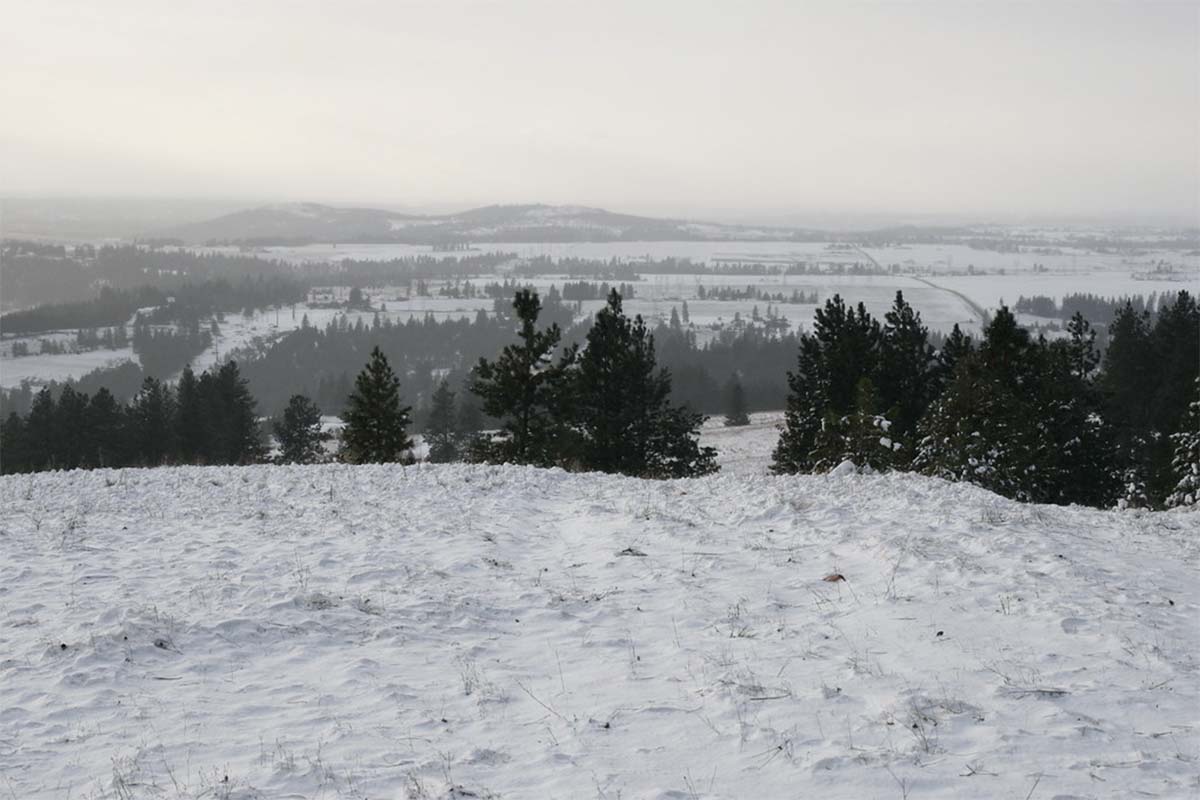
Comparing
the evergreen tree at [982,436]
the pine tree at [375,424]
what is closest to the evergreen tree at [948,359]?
the evergreen tree at [982,436]

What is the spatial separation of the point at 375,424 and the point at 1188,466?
32121 millimetres

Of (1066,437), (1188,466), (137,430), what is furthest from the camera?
(137,430)

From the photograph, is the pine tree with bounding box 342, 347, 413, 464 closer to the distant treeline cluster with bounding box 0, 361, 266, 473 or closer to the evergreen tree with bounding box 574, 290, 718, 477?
the evergreen tree with bounding box 574, 290, 718, 477

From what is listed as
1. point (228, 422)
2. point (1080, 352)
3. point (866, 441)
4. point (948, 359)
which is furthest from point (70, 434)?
point (1080, 352)

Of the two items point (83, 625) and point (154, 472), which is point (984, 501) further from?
point (154, 472)

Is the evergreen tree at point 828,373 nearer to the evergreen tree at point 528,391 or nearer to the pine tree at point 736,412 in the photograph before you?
the evergreen tree at point 528,391

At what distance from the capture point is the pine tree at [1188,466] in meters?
24.7

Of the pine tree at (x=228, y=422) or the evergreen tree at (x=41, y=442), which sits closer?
the evergreen tree at (x=41, y=442)

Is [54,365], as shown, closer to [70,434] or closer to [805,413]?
[70,434]

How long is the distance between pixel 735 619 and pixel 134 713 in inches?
230

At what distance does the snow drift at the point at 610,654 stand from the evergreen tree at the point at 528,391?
1619cm

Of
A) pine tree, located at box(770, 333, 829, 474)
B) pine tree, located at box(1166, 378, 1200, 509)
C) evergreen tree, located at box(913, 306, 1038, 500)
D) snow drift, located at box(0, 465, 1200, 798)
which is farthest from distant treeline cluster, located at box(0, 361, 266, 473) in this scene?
pine tree, located at box(1166, 378, 1200, 509)

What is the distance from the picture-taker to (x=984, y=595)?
8805 millimetres

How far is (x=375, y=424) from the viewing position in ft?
118
